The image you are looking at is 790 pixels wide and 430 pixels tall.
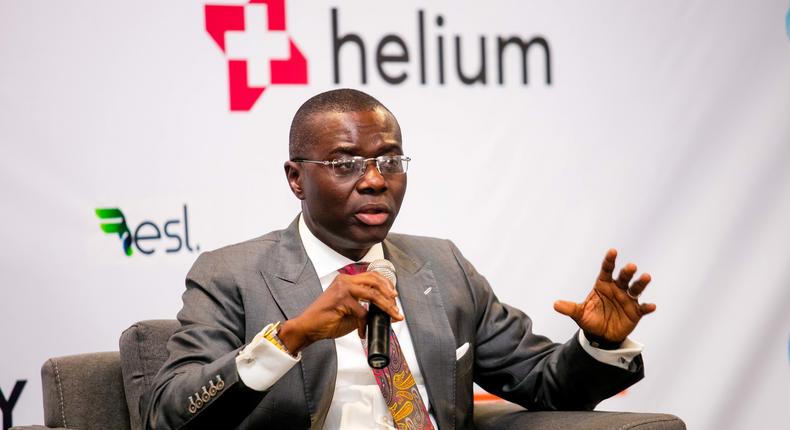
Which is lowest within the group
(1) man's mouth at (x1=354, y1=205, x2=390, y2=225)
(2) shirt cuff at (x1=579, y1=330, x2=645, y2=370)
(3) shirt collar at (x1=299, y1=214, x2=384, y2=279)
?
(2) shirt cuff at (x1=579, y1=330, x2=645, y2=370)

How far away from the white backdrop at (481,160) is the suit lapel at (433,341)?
90 centimetres

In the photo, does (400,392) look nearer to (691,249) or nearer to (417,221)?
(417,221)

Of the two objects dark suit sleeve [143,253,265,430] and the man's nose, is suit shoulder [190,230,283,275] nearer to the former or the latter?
dark suit sleeve [143,253,265,430]

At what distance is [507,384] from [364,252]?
1.89 ft

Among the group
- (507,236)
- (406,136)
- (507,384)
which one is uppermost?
(406,136)

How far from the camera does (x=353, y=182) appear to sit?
2.54m

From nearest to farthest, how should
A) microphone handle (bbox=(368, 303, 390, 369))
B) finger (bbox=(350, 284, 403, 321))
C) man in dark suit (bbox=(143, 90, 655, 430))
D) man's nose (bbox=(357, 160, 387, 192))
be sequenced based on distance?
1. microphone handle (bbox=(368, 303, 390, 369))
2. finger (bbox=(350, 284, 403, 321))
3. man in dark suit (bbox=(143, 90, 655, 430))
4. man's nose (bbox=(357, 160, 387, 192))

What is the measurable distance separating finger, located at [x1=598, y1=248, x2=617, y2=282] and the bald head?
0.66 m

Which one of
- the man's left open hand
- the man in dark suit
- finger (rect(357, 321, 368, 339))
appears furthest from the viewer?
the man's left open hand

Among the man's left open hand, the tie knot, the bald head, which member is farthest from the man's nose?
the man's left open hand

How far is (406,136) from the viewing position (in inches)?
142

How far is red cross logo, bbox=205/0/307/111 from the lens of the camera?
343 centimetres

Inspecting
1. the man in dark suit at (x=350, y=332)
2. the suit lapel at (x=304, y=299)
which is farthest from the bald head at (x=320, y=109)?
the suit lapel at (x=304, y=299)

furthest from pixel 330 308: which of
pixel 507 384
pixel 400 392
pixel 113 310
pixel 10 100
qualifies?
pixel 10 100
